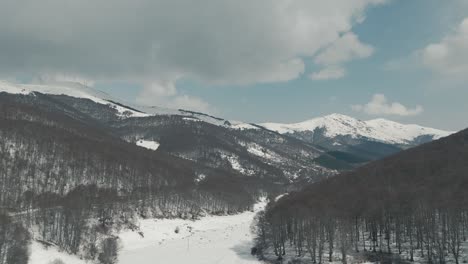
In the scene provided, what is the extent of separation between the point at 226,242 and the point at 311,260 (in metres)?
42.3

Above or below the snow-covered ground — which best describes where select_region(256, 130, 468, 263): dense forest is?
above

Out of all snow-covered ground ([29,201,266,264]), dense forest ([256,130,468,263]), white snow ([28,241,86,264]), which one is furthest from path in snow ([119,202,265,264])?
white snow ([28,241,86,264])

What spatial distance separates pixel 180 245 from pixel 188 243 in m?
3.94

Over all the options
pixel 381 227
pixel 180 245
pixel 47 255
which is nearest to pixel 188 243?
pixel 180 245

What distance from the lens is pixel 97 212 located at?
148000 millimetres

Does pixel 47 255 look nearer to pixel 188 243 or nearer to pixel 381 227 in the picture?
pixel 188 243

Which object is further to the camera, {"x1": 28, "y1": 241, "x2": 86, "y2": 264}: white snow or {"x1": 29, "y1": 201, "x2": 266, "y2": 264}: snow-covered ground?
{"x1": 29, "y1": 201, "x2": 266, "y2": 264}: snow-covered ground

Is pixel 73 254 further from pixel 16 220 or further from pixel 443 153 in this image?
Answer: pixel 443 153

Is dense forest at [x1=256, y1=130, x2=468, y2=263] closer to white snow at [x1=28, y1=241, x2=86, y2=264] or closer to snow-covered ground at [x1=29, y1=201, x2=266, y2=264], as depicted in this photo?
snow-covered ground at [x1=29, y1=201, x2=266, y2=264]

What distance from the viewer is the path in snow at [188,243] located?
107750 mm

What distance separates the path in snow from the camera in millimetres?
107750

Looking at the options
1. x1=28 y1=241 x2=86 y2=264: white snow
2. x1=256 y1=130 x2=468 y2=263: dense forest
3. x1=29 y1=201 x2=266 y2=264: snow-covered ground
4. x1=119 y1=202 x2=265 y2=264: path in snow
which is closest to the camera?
x1=256 y1=130 x2=468 y2=263: dense forest

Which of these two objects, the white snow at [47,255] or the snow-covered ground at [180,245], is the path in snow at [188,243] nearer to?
the snow-covered ground at [180,245]

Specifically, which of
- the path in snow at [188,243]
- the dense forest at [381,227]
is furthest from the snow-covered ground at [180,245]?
the dense forest at [381,227]
